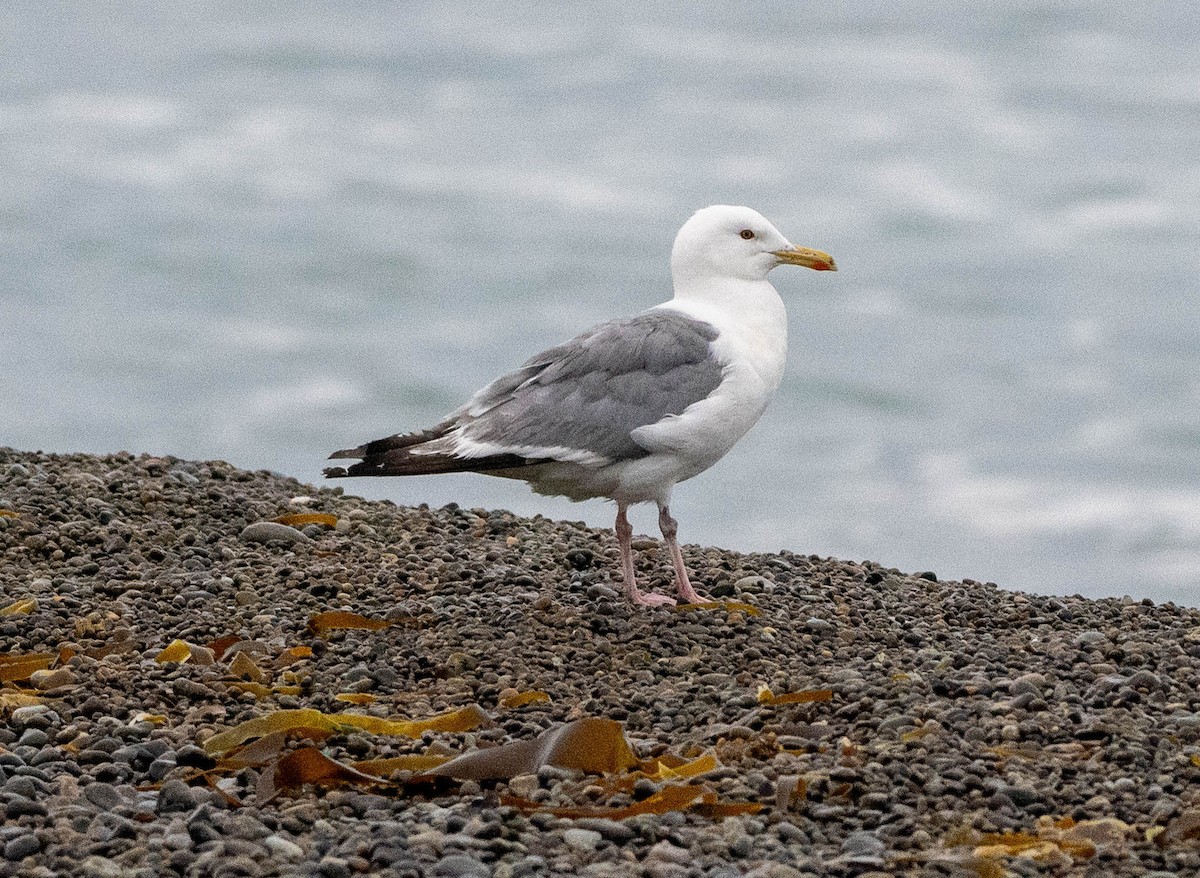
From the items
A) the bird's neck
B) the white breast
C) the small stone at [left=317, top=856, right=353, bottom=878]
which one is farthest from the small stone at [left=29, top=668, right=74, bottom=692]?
the bird's neck

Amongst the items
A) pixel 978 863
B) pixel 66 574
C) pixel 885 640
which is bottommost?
pixel 978 863

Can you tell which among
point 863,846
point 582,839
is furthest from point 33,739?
point 863,846

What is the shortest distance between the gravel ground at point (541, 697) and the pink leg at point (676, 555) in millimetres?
212

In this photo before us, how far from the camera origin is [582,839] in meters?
4.66

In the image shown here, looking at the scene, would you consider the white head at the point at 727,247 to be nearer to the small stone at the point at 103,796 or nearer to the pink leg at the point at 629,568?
the pink leg at the point at 629,568

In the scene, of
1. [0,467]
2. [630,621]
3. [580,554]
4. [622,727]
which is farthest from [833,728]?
[0,467]

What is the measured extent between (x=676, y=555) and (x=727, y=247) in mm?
1564

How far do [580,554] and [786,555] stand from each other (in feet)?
3.55

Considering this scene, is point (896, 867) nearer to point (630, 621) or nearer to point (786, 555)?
point (630, 621)

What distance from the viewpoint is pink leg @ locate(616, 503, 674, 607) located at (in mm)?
7602

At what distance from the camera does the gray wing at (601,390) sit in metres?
7.67

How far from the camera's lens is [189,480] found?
30.5 ft

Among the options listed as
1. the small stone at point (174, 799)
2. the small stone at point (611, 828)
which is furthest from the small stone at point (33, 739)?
the small stone at point (611, 828)

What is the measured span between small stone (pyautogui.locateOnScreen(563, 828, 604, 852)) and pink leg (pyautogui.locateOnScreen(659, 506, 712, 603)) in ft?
10.1
